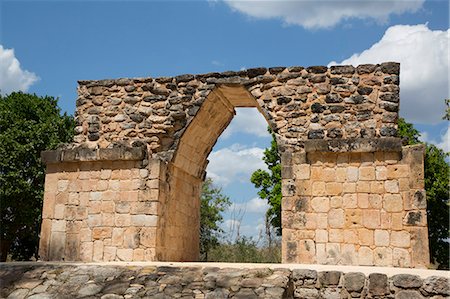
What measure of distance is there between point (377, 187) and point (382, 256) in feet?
3.63

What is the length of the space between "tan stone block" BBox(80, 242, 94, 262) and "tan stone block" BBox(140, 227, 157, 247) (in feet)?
3.26

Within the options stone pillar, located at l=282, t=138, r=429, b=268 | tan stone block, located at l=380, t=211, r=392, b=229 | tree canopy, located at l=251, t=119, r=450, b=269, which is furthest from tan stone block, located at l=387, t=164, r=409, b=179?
tree canopy, located at l=251, t=119, r=450, b=269

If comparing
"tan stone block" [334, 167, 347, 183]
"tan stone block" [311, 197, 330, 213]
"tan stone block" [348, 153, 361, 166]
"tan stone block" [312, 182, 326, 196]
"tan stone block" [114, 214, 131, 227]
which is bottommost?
"tan stone block" [114, 214, 131, 227]

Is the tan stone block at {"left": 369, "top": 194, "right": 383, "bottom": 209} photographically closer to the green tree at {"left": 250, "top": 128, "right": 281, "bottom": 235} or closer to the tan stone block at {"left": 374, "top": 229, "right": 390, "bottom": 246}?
the tan stone block at {"left": 374, "top": 229, "right": 390, "bottom": 246}

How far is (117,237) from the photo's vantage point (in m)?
8.97

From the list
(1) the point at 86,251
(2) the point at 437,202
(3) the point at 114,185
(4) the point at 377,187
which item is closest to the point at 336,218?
(4) the point at 377,187

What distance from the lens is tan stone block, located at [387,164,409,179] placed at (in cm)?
809

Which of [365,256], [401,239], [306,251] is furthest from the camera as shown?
[306,251]

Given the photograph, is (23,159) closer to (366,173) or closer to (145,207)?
(145,207)

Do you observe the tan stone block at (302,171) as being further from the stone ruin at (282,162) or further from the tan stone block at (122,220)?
the tan stone block at (122,220)

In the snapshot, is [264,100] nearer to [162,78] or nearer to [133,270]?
[162,78]

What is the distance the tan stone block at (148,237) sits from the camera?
28.8 ft

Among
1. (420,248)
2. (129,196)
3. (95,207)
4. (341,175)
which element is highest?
(341,175)

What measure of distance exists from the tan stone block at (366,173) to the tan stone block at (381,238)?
0.87m
